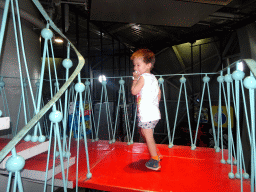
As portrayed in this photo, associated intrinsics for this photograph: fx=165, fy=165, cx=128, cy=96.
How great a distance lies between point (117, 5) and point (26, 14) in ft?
5.37

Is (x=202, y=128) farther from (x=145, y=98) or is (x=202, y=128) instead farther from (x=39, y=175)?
(x=39, y=175)

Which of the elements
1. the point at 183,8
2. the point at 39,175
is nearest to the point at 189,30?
the point at 183,8

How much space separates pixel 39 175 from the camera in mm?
1546

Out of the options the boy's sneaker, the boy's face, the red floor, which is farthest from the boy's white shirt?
the red floor

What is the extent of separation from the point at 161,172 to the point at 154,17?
3377 millimetres

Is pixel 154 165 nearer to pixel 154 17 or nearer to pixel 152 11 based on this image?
pixel 152 11

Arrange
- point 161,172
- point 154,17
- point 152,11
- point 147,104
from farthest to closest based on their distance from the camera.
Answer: point 154,17 < point 152,11 < point 147,104 < point 161,172

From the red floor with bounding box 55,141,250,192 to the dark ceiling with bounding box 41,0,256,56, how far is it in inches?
106

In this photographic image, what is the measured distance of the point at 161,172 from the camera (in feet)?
5.39

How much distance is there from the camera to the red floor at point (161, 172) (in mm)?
1406

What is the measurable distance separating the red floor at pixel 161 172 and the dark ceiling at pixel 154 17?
2.70 metres

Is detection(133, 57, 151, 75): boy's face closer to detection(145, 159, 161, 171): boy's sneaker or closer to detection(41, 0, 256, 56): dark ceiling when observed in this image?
detection(145, 159, 161, 171): boy's sneaker

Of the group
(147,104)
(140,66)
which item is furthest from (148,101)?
(140,66)

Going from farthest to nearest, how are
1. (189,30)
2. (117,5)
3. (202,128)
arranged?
(202,128) < (189,30) < (117,5)
